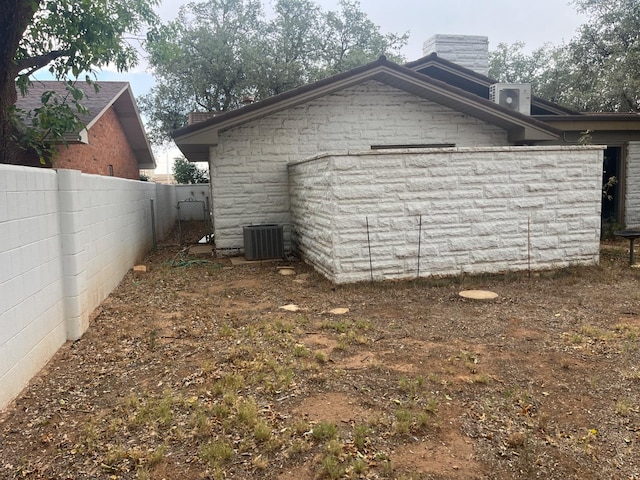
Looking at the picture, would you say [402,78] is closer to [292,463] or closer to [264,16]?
[292,463]

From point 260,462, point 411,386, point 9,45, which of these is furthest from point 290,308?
point 9,45

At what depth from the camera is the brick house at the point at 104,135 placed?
10430mm

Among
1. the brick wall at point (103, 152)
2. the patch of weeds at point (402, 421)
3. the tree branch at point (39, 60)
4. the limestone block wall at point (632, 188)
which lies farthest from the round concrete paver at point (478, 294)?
the brick wall at point (103, 152)

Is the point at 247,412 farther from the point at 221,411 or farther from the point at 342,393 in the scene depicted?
the point at 342,393

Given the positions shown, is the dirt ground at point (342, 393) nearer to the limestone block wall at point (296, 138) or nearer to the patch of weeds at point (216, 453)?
the patch of weeds at point (216, 453)

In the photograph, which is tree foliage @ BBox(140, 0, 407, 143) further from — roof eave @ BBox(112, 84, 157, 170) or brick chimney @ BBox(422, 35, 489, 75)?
brick chimney @ BBox(422, 35, 489, 75)

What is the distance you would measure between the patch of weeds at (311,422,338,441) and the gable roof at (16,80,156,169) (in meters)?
7.34

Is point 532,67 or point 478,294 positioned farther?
point 532,67

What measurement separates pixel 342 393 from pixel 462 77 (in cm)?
1031

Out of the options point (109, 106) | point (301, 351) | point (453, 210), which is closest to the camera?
point (301, 351)

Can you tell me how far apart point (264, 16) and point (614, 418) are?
26431 millimetres

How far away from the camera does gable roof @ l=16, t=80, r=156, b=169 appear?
10328mm

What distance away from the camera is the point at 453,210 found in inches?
283

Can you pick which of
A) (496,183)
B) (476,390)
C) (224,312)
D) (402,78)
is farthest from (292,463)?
(402,78)
